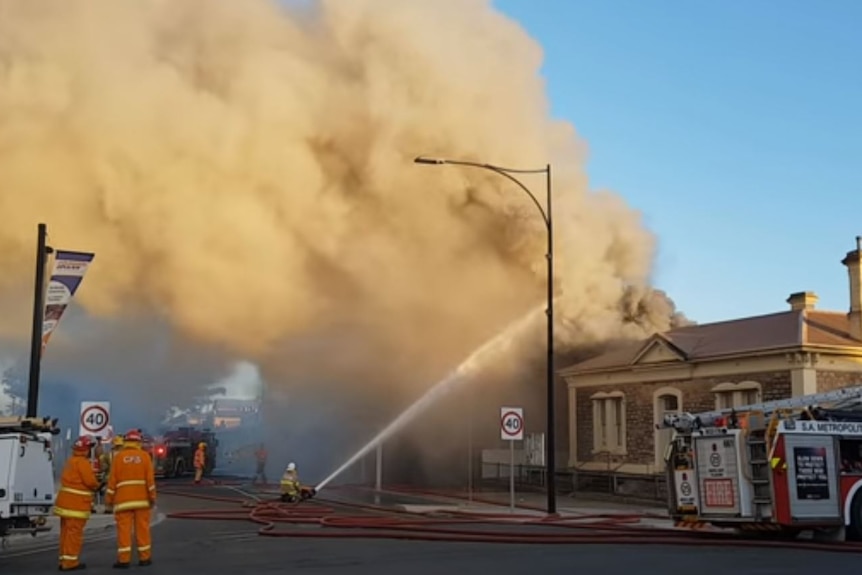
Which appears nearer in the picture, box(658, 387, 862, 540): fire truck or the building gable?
box(658, 387, 862, 540): fire truck

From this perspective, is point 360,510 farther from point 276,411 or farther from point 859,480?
point 276,411

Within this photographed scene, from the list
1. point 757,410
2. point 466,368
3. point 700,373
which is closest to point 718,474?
point 757,410

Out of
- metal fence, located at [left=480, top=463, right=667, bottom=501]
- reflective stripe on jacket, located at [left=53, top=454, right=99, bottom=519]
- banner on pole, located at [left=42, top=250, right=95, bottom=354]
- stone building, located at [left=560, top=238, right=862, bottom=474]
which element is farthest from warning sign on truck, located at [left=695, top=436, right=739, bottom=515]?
banner on pole, located at [left=42, top=250, right=95, bottom=354]

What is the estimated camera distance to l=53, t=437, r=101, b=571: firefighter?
430 inches

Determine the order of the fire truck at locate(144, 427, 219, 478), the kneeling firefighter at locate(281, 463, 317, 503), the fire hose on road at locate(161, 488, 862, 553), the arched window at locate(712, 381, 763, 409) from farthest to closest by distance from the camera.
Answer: the fire truck at locate(144, 427, 219, 478) → the arched window at locate(712, 381, 763, 409) → the kneeling firefighter at locate(281, 463, 317, 503) → the fire hose on road at locate(161, 488, 862, 553)

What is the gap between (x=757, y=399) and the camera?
2592cm

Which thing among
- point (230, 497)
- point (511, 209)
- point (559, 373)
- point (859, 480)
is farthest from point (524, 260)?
point (859, 480)

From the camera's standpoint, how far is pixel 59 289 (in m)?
18.1

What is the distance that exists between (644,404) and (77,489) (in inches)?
853

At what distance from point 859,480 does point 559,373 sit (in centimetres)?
2034

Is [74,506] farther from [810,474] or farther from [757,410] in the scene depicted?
[757,410]

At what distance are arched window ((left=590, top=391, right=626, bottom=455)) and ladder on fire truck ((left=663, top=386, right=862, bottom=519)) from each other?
15179 millimetres

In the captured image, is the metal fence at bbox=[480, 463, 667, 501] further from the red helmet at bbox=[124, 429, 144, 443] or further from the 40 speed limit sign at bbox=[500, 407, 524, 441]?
the red helmet at bbox=[124, 429, 144, 443]

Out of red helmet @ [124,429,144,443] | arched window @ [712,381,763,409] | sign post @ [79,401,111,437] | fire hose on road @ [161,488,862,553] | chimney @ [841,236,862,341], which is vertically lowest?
fire hose on road @ [161,488,862,553]
